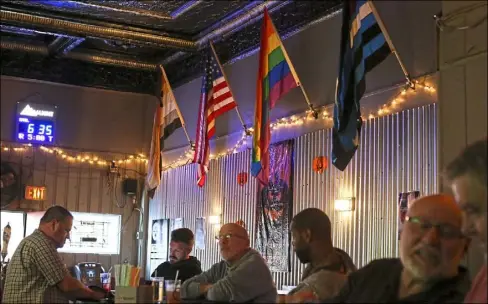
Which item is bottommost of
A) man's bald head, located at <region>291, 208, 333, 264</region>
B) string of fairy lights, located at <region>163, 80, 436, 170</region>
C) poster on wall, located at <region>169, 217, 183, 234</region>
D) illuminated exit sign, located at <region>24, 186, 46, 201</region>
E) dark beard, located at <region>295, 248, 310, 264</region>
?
dark beard, located at <region>295, 248, 310, 264</region>

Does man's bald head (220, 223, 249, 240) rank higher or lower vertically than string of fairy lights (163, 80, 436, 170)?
lower

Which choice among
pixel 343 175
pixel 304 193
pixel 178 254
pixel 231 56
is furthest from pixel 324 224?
pixel 231 56

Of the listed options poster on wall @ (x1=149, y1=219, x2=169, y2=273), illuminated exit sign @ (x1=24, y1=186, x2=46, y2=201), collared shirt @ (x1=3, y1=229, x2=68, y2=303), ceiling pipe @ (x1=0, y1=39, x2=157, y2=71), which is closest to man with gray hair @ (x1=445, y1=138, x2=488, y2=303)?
collared shirt @ (x1=3, y1=229, x2=68, y2=303)

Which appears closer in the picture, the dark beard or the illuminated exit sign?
the dark beard

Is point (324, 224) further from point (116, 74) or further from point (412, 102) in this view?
point (116, 74)

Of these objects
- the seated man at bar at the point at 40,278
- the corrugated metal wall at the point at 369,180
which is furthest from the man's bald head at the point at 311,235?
the corrugated metal wall at the point at 369,180

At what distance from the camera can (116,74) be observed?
1251 cm

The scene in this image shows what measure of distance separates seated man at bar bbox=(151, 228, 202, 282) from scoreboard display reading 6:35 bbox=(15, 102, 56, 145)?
5.54 meters

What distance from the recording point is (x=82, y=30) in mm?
10102

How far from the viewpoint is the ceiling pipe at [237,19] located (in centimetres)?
930

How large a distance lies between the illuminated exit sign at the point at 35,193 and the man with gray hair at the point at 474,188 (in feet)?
33.1

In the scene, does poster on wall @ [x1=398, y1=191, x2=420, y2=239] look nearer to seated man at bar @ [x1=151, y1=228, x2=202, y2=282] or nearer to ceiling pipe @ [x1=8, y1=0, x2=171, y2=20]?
seated man at bar @ [x1=151, y1=228, x2=202, y2=282]

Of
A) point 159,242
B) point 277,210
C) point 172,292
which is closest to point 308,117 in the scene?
point 277,210

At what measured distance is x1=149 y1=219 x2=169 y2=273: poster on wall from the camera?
458 inches
